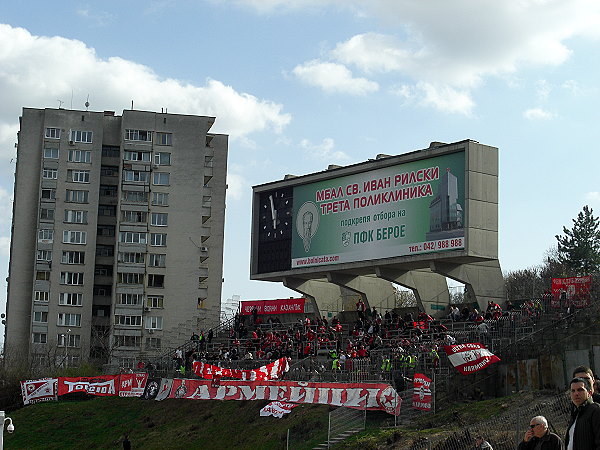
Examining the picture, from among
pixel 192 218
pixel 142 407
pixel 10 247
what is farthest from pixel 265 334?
pixel 10 247

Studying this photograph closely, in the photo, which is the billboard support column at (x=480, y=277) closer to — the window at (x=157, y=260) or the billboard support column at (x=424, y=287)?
the billboard support column at (x=424, y=287)

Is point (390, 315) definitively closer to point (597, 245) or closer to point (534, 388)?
point (534, 388)

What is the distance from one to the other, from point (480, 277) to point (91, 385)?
2270 cm

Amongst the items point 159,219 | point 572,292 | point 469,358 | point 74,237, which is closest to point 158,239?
point 159,219

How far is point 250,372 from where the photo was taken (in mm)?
46812

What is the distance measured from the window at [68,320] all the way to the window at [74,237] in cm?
675

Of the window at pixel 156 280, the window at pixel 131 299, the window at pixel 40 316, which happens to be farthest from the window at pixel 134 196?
the window at pixel 40 316

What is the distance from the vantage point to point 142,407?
5306 centimetres

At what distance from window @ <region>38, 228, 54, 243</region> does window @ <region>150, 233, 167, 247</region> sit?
9.08 meters

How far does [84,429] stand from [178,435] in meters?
8.71

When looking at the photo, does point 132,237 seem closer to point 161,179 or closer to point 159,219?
point 159,219

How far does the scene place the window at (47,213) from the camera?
309 ft

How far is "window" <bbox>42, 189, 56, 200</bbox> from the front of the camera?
94562mm

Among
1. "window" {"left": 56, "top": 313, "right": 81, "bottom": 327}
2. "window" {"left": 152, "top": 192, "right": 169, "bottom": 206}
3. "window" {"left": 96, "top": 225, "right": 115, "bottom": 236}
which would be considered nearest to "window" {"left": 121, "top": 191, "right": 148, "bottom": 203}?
"window" {"left": 152, "top": 192, "right": 169, "bottom": 206}
